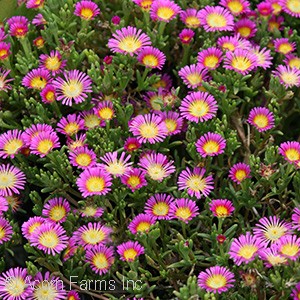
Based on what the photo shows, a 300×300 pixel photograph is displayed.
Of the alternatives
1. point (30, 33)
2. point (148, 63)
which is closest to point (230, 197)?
point (148, 63)

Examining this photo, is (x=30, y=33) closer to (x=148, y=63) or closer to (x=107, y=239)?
(x=148, y=63)

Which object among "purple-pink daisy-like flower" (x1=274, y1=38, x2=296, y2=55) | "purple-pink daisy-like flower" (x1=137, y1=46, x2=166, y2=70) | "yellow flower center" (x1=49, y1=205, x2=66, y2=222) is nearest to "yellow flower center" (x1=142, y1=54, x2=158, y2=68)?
"purple-pink daisy-like flower" (x1=137, y1=46, x2=166, y2=70)

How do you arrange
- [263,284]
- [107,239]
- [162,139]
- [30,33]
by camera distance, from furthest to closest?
[30,33] < [162,139] < [107,239] < [263,284]

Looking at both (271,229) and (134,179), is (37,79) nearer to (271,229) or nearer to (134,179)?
(134,179)

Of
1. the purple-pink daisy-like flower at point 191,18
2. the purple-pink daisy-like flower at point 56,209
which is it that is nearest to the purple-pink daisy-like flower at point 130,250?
the purple-pink daisy-like flower at point 56,209

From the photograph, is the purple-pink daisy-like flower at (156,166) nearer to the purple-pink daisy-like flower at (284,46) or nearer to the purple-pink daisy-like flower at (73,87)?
the purple-pink daisy-like flower at (73,87)

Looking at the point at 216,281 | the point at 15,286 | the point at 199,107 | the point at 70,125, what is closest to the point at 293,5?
the point at 199,107

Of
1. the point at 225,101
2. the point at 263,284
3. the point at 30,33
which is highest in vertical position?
the point at 30,33
